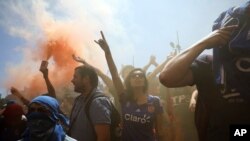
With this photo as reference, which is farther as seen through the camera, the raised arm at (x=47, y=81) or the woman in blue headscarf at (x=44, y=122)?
the raised arm at (x=47, y=81)

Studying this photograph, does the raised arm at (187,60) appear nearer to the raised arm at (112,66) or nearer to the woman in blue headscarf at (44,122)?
the woman in blue headscarf at (44,122)

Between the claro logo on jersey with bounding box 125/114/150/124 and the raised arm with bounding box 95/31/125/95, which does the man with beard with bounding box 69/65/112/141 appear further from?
the claro logo on jersey with bounding box 125/114/150/124

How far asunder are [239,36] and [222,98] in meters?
0.35

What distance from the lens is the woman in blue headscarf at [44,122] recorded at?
3379 mm

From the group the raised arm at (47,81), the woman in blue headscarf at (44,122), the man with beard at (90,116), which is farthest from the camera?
the raised arm at (47,81)

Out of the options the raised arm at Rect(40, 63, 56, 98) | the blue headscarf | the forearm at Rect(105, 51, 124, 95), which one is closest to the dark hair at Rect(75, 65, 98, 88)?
the forearm at Rect(105, 51, 124, 95)

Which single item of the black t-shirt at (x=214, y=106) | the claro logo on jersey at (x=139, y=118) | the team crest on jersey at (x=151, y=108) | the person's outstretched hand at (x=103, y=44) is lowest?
the claro logo on jersey at (x=139, y=118)

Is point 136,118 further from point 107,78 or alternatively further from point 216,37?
point 216,37

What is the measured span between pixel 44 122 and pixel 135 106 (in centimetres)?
166

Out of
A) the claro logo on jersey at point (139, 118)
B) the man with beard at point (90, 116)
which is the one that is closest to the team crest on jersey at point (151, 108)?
the claro logo on jersey at point (139, 118)

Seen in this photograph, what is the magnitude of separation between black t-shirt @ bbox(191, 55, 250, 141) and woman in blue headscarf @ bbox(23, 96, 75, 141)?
217 centimetres

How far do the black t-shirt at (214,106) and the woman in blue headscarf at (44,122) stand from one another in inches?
85.5

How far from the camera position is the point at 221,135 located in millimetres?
1530

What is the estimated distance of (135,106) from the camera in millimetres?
4652
